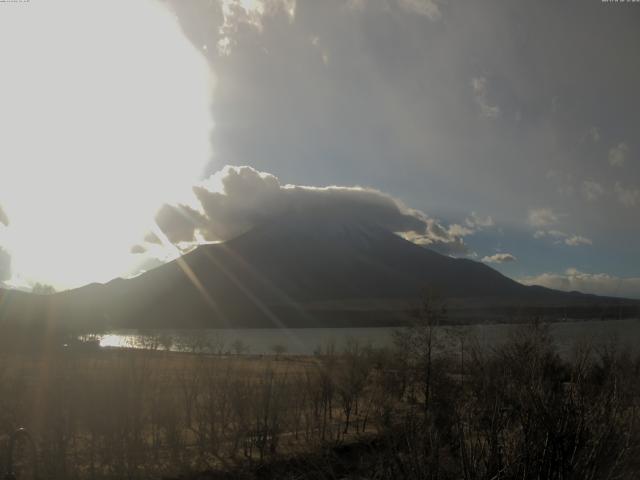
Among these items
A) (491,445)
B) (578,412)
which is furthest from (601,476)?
(491,445)

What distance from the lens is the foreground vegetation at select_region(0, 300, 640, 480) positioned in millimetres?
4418

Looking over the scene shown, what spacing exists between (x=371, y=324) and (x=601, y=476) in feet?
629

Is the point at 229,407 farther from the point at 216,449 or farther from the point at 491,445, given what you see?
the point at 491,445

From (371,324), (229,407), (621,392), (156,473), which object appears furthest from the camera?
(371,324)

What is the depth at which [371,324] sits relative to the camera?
19288 centimetres

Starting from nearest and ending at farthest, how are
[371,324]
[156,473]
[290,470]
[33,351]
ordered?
1. [156,473]
2. [290,470]
3. [33,351]
4. [371,324]

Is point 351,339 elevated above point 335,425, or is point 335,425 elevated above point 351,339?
point 351,339

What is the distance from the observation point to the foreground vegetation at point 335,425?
442 centimetres

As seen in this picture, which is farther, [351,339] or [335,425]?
[351,339]

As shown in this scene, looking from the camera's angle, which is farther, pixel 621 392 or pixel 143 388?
pixel 143 388

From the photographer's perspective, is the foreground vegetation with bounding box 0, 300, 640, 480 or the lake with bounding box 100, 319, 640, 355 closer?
the foreground vegetation with bounding box 0, 300, 640, 480

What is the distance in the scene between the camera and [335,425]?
75.5 feet

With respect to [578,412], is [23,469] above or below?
below

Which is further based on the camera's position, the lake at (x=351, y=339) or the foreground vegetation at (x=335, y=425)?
the lake at (x=351, y=339)
